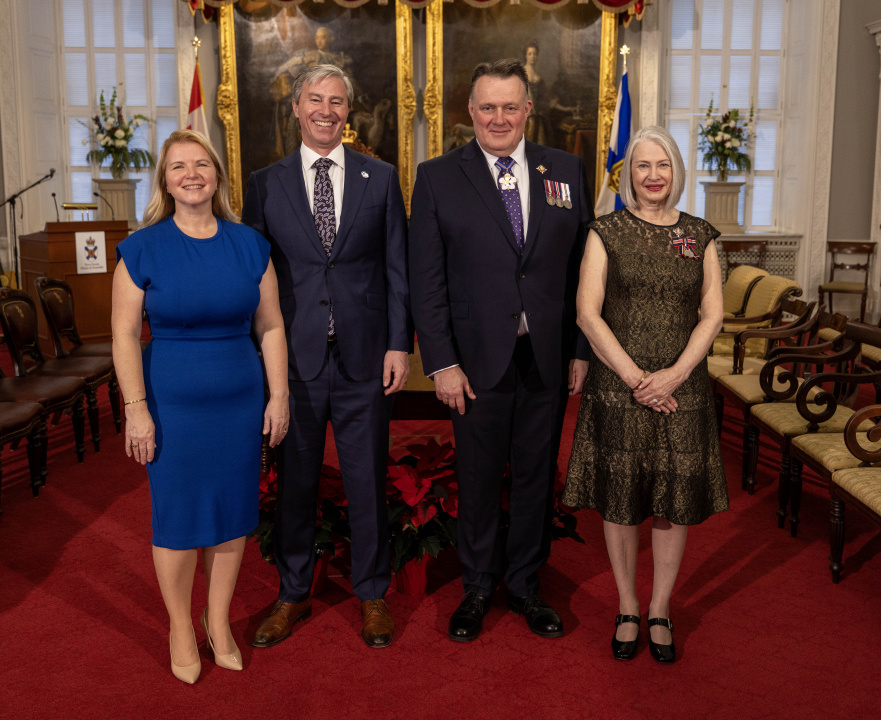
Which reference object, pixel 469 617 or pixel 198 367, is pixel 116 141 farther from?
pixel 469 617

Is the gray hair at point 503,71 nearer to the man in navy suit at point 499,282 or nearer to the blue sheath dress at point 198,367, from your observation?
the man in navy suit at point 499,282

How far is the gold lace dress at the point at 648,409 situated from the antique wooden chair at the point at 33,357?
343cm

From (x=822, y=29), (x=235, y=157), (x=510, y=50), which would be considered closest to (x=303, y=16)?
(x=235, y=157)

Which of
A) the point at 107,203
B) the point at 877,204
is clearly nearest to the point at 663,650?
the point at 877,204

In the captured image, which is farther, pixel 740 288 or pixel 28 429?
pixel 740 288

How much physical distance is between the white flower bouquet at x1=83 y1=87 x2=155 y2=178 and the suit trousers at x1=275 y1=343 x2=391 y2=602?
7850mm

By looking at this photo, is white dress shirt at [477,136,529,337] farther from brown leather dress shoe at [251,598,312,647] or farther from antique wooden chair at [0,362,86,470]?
antique wooden chair at [0,362,86,470]

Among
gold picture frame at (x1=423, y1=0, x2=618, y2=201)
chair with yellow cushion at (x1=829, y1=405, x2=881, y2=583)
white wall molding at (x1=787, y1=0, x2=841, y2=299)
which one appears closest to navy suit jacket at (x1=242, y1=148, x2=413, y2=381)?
chair with yellow cushion at (x1=829, y1=405, x2=881, y2=583)

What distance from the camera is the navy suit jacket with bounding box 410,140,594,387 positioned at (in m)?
2.52

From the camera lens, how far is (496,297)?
2521 mm

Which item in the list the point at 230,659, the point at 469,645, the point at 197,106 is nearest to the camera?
the point at 230,659

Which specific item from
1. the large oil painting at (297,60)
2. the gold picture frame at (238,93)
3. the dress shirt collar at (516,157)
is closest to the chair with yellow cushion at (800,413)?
the dress shirt collar at (516,157)

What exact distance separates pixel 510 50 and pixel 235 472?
26.3ft

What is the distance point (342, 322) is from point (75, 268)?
219 inches
